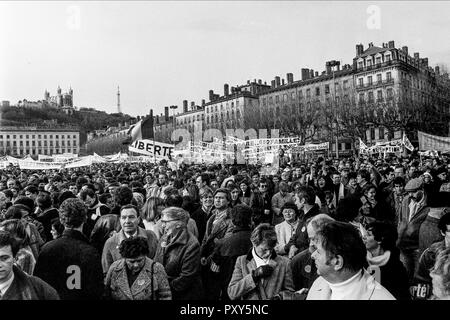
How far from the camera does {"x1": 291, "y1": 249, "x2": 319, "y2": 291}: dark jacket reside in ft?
13.0

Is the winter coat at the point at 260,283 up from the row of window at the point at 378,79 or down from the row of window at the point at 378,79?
down

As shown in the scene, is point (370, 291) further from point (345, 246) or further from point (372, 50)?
point (372, 50)

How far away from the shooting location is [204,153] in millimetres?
28641

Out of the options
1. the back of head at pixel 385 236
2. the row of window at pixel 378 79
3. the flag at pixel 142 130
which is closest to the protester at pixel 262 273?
the back of head at pixel 385 236

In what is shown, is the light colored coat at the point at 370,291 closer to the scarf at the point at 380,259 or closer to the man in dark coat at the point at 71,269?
the scarf at the point at 380,259

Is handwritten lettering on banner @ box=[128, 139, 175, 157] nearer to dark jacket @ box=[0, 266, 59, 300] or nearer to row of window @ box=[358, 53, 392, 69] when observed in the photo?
dark jacket @ box=[0, 266, 59, 300]

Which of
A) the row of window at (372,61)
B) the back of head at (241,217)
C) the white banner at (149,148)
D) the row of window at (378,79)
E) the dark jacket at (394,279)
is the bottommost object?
the dark jacket at (394,279)

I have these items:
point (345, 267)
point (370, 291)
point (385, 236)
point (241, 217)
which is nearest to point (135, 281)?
point (241, 217)

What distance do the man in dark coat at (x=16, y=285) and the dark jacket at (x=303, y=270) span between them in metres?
2.04

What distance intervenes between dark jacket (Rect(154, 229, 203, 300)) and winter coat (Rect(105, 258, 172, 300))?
642 mm

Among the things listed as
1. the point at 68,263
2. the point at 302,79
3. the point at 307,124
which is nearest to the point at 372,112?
the point at 307,124

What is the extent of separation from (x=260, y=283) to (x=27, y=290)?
1793mm

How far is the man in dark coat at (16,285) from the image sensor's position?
310 centimetres
